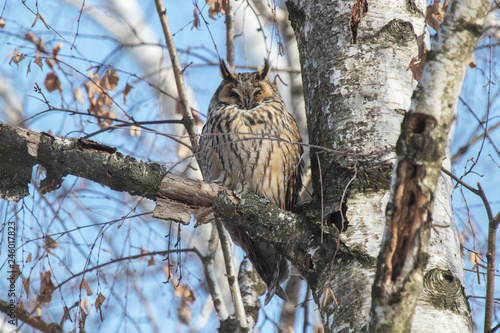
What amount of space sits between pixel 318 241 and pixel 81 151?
0.88 m

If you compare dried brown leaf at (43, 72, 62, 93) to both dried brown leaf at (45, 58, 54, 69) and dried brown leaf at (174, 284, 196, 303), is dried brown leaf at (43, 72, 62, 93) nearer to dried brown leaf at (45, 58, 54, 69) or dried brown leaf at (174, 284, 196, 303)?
dried brown leaf at (45, 58, 54, 69)

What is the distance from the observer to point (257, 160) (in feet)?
8.82

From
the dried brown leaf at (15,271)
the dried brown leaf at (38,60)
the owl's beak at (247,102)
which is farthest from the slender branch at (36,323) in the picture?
the owl's beak at (247,102)

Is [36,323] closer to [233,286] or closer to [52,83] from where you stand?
[233,286]

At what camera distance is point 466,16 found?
3.74 feet

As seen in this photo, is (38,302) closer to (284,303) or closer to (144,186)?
(144,186)

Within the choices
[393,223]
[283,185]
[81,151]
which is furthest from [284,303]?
[393,223]

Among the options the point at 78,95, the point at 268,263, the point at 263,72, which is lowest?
the point at 268,263

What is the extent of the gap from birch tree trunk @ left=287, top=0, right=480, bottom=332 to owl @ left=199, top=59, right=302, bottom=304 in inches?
18.8

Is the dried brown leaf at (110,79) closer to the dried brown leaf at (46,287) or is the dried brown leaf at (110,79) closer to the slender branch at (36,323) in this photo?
the dried brown leaf at (46,287)

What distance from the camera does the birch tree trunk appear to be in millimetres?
1535

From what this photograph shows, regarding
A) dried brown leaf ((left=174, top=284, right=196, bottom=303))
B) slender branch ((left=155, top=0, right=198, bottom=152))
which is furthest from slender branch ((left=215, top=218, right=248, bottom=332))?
dried brown leaf ((left=174, top=284, right=196, bottom=303))

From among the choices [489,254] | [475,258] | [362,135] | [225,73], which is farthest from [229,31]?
[489,254]

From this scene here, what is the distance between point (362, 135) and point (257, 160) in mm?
841
